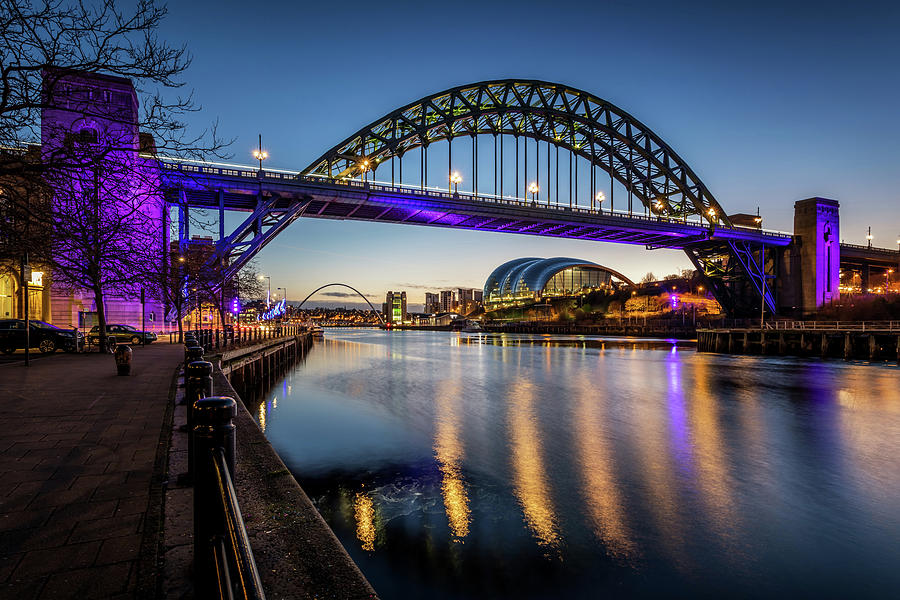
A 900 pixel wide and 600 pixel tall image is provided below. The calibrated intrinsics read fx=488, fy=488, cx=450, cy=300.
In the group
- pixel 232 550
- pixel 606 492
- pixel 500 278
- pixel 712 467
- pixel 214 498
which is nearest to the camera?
pixel 232 550

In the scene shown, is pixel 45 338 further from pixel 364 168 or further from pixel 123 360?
pixel 364 168

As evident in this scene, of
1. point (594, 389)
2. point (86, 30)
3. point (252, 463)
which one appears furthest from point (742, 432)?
point (86, 30)

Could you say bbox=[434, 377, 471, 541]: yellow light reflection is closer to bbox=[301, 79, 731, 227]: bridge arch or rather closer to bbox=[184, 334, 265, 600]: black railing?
bbox=[184, 334, 265, 600]: black railing

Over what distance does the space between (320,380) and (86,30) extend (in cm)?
2177

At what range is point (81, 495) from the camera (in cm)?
432

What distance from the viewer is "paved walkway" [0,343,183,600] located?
9.84 ft

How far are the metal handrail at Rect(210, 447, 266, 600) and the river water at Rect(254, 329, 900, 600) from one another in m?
3.54

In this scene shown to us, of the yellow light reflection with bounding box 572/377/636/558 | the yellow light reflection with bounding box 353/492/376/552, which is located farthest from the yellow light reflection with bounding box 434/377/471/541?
the yellow light reflection with bounding box 572/377/636/558

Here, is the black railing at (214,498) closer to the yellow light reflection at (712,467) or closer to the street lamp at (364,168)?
the yellow light reflection at (712,467)

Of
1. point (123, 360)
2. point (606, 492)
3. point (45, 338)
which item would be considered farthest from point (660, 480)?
point (45, 338)

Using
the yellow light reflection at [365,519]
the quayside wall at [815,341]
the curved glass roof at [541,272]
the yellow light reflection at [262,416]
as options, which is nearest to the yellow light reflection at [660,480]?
the yellow light reflection at [365,519]

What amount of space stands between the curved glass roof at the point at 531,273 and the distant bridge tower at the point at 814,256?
9072cm

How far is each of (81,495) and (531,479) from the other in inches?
269

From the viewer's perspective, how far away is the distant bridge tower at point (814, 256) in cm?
5412
